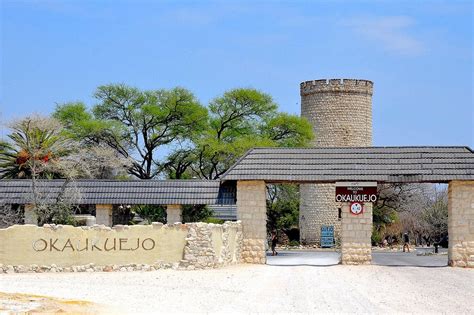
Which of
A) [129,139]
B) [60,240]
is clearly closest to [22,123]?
[60,240]

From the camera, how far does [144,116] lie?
57.8 meters

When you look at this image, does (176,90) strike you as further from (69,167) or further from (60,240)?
(60,240)

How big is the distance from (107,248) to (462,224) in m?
10.8

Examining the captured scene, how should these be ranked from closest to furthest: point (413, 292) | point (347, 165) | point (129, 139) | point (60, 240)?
point (413, 292) < point (60, 240) < point (347, 165) < point (129, 139)

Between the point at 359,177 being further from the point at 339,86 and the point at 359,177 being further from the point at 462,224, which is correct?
the point at 339,86

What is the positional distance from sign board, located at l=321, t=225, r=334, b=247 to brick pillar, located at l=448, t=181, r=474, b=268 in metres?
27.5

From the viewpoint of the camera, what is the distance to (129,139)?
5772 centimetres

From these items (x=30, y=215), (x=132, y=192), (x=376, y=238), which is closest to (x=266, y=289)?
(x=132, y=192)

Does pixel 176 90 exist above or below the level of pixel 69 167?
above

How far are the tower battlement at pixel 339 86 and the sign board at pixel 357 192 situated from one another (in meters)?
30.2

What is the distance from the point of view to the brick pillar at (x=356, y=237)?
29188mm

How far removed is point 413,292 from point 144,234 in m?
9.01

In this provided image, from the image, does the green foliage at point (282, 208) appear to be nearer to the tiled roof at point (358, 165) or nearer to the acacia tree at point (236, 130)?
the acacia tree at point (236, 130)

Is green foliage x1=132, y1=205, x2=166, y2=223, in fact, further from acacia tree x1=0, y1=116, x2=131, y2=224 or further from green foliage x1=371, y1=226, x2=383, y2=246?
green foliage x1=371, y1=226, x2=383, y2=246
